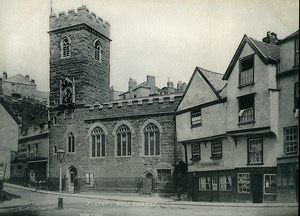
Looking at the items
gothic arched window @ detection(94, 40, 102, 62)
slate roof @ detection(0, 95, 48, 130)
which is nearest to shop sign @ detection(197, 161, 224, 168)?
slate roof @ detection(0, 95, 48, 130)

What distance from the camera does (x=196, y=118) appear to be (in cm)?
788

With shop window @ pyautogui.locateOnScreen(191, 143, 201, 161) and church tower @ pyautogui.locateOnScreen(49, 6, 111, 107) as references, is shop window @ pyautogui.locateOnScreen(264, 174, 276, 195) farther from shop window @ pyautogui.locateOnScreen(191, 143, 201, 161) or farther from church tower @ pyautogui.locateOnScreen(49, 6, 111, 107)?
church tower @ pyautogui.locateOnScreen(49, 6, 111, 107)

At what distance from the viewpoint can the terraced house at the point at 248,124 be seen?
5938 mm

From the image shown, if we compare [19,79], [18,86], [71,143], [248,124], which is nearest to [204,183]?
[248,124]

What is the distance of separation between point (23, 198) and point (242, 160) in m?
5.05

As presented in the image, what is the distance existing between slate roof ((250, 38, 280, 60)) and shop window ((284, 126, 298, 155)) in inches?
42.2

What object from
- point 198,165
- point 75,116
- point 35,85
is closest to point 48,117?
point 75,116

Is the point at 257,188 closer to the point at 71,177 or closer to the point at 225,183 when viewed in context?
the point at 225,183

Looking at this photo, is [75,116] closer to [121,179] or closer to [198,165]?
[121,179]

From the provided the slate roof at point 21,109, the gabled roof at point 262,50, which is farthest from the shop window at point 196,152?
the slate roof at point 21,109

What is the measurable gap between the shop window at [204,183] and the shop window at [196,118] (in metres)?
1.04

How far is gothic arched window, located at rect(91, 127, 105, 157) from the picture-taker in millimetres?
10859

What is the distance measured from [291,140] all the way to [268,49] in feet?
4.66

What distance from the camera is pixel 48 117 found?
1213 cm
